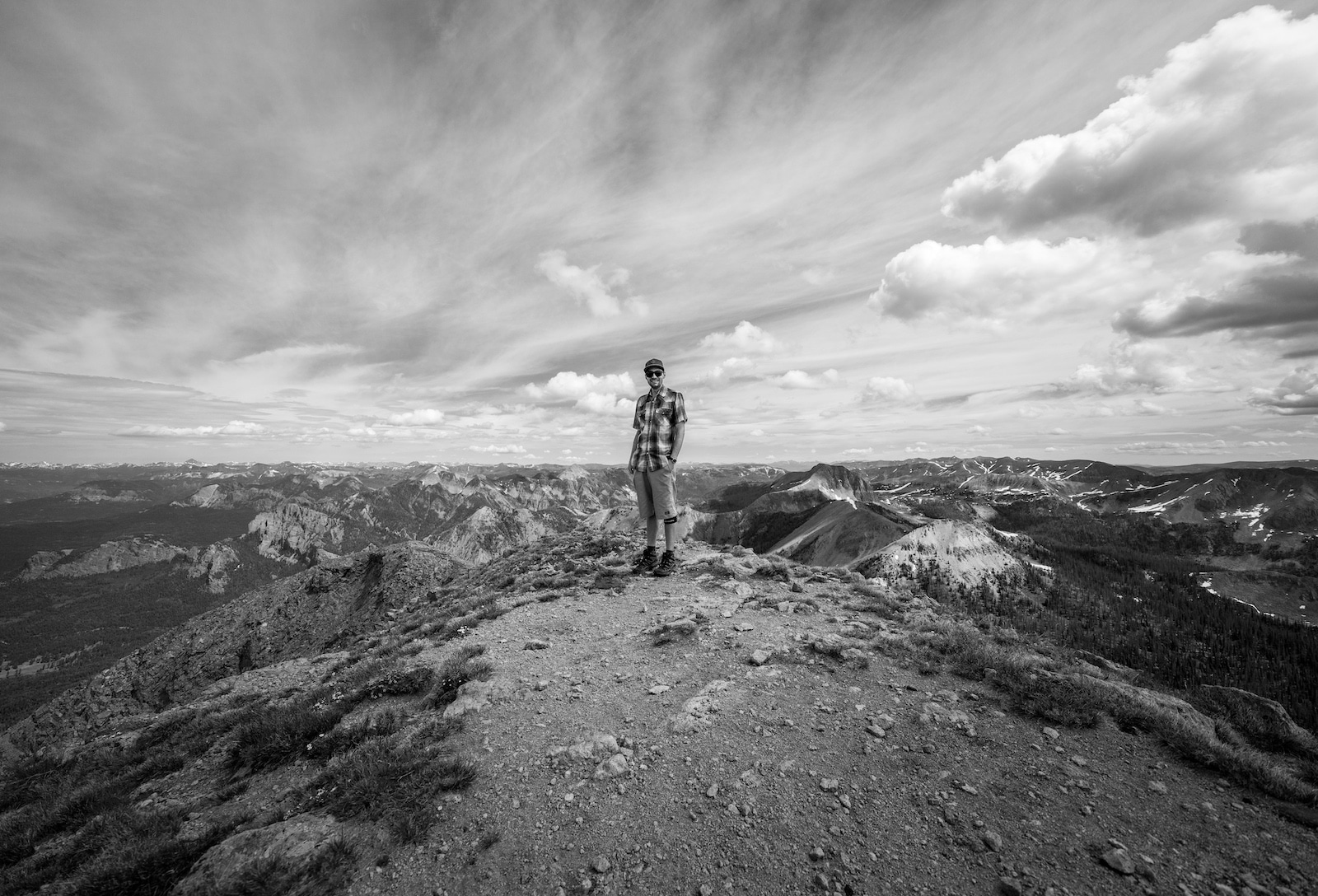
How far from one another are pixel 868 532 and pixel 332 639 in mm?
157372

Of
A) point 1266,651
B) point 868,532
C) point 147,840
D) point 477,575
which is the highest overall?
point 147,840

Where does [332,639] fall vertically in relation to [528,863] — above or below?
below

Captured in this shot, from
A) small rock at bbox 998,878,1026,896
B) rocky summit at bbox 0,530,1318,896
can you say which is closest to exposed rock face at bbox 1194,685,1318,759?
rocky summit at bbox 0,530,1318,896

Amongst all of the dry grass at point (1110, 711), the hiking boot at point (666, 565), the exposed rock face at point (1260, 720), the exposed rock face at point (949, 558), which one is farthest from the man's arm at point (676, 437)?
the exposed rock face at point (949, 558)

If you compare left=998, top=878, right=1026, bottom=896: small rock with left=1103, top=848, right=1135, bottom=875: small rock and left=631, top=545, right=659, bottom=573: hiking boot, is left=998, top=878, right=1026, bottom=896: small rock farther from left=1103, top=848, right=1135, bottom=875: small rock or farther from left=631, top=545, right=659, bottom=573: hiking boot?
left=631, top=545, right=659, bottom=573: hiking boot

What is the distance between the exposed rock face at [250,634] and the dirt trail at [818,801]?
27.0 metres

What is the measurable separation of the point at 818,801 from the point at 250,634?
43.9 m

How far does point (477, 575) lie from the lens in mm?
27922

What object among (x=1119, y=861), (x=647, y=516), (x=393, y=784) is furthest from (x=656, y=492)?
(x=1119, y=861)

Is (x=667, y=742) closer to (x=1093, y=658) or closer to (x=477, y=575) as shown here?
(x=1093, y=658)

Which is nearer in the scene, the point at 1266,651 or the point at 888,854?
the point at 888,854

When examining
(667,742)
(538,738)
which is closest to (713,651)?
(667,742)

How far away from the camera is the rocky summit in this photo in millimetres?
5410

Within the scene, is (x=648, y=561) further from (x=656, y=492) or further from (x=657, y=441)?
(x=657, y=441)
